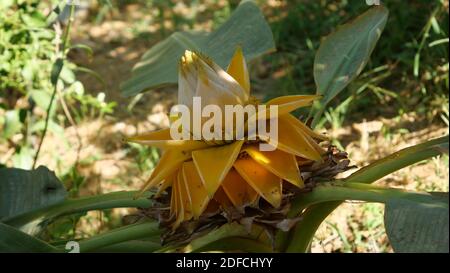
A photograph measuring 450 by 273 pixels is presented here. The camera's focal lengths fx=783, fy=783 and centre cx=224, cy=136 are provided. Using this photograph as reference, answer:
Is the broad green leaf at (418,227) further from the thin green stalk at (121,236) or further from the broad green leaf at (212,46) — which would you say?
the broad green leaf at (212,46)

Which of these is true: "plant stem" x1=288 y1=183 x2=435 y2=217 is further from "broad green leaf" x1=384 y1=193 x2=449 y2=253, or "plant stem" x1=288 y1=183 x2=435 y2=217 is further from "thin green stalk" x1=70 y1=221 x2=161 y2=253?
"thin green stalk" x1=70 y1=221 x2=161 y2=253

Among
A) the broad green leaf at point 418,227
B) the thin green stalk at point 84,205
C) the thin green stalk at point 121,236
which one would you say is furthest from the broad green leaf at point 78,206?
the broad green leaf at point 418,227

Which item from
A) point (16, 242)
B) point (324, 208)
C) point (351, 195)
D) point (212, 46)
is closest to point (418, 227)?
point (351, 195)

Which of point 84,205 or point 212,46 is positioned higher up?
point 212,46

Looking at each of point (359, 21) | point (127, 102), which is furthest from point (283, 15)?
point (359, 21)

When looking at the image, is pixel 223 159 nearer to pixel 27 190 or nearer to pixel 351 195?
pixel 351 195
